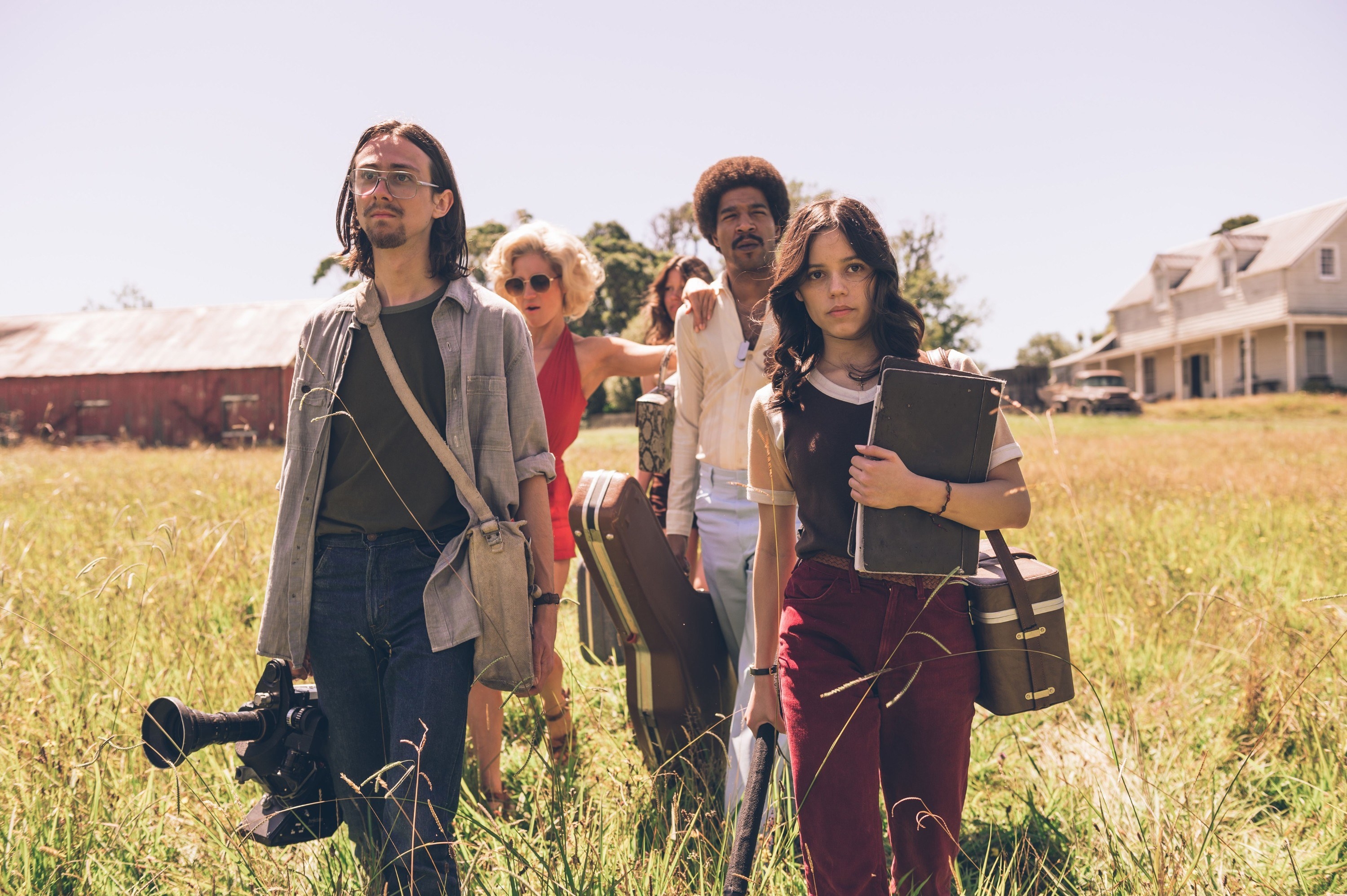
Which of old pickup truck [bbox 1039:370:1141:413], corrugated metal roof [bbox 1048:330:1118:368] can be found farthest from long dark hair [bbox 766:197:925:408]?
corrugated metal roof [bbox 1048:330:1118:368]

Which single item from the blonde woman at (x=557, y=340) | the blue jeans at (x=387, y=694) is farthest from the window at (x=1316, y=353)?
the blue jeans at (x=387, y=694)

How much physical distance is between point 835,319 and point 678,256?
134 inches

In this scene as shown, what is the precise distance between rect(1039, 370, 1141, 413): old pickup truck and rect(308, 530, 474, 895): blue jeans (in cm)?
2781

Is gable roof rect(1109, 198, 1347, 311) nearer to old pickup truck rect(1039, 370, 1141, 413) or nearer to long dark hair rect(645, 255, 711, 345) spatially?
old pickup truck rect(1039, 370, 1141, 413)

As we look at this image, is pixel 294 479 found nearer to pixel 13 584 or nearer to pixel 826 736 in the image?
pixel 826 736

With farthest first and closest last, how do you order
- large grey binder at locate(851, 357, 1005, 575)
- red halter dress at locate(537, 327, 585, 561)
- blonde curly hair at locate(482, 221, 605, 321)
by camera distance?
blonde curly hair at locate(482, 221, 605, 321), red halter dress at locate(537, 327, 585, 561), large grey binder at locate(851, 357, 1005, 575)

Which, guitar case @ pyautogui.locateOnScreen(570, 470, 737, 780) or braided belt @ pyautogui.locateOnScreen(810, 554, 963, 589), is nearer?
braided belt @ pyautogui.locateOnScreen(810, 554, 963, 589)

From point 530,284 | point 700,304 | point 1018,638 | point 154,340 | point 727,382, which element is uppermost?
point 154,340

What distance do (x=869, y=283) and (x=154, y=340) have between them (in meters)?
34.9

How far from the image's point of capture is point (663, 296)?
528 centimetres

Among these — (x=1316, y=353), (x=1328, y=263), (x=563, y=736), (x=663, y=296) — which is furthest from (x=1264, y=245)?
(x=563, y=736)

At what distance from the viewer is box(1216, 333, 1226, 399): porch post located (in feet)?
108

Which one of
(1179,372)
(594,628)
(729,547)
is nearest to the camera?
(729,547)

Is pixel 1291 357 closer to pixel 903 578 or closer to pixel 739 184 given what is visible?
pixel 739 184
